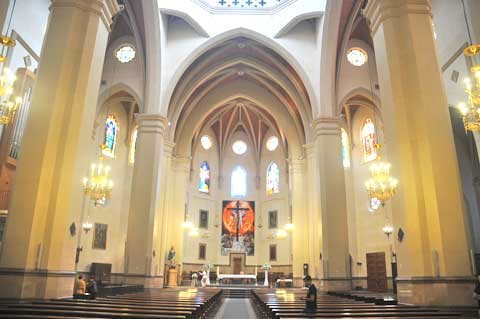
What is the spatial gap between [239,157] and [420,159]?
23.0 metres

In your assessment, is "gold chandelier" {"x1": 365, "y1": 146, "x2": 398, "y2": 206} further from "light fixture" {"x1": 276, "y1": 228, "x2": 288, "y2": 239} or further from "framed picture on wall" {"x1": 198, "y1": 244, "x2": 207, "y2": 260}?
"framed picture on wall" {"x1": 198, "y1": 244, "x2": 207, "y2": 260}

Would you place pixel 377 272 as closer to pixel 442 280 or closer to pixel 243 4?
pixel 442 280

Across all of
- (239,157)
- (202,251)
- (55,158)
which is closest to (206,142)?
(239,157)

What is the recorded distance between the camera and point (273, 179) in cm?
2845

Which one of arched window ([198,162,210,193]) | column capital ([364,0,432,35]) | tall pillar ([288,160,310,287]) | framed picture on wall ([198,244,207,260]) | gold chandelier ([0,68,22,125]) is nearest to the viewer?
gold chandelier ([0,68,22,125])

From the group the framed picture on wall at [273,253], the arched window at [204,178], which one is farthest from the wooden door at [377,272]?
the arched window at [204,178]

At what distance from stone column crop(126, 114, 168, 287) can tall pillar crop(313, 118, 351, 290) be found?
6.57 meters

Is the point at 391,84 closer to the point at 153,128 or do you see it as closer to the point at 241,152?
the point at 153,128

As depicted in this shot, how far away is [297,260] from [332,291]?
752 cm

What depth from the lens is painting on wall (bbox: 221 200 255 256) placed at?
27.4m

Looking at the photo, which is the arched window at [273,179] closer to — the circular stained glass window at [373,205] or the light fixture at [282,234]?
the light fixture at [282,234]

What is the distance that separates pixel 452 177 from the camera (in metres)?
6.75

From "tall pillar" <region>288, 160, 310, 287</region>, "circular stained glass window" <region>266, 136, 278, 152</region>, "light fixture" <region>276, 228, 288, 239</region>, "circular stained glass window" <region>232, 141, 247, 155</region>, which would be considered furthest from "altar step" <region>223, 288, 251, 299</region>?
"circular stained glass window" <region>232, 141, 247, 155</region>

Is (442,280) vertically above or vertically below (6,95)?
below
